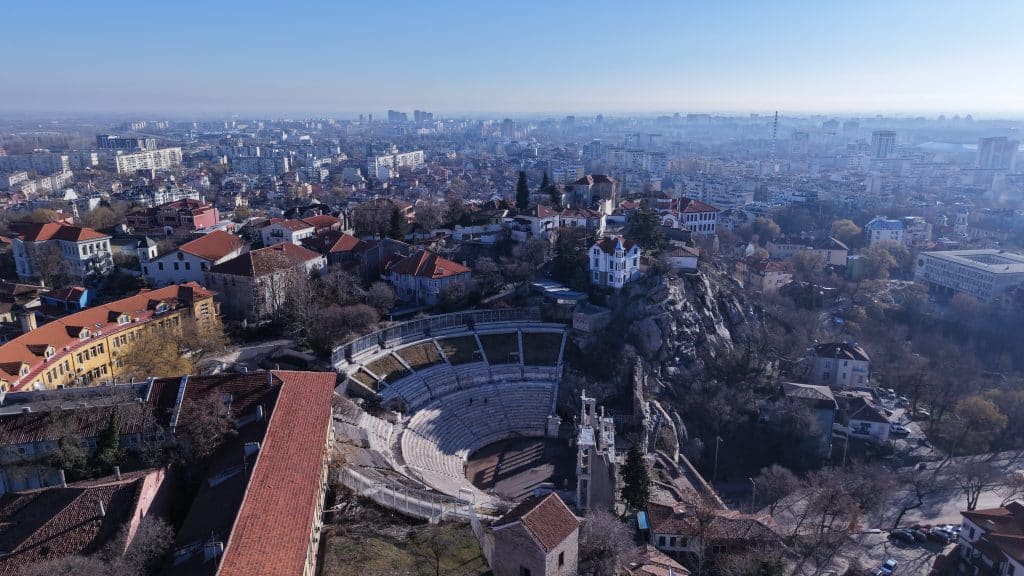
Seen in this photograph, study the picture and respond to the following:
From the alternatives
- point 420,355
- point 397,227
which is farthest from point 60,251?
point 420,355

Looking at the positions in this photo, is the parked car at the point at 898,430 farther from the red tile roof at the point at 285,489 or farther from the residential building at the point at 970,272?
the red tile roof at the point at 285,489

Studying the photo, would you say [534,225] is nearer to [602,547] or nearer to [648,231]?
[648,231]

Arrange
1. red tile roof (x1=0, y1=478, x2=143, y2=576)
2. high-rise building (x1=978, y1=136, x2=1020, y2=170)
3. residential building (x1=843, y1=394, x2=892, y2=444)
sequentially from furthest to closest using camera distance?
high-rise building (x1=978, y1=136, x2=1020, y2=170) → residential building (x1=843, y1=394, x2=892, y2=444) → red tile roof (x1=0, y1=478, x2=143, y2=576)

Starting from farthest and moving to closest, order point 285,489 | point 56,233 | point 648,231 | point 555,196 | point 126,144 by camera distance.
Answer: point 126,144 → point 555,196 → point 648,231 → point 56,233 → point 285,489

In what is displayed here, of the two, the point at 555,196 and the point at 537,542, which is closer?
the point at 537,542

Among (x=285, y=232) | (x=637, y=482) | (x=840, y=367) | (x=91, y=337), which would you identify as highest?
(x=285, y=232)

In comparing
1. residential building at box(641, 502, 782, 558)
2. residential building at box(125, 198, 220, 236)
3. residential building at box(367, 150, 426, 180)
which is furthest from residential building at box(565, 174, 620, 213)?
residential building at box(367, 150, 426, 180)

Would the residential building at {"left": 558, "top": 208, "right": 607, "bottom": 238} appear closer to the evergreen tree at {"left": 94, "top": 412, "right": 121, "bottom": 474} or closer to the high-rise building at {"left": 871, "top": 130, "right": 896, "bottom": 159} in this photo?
the evergreen tree at {"left": 94, "top": 412, "right": 121, "bottom": 474}
